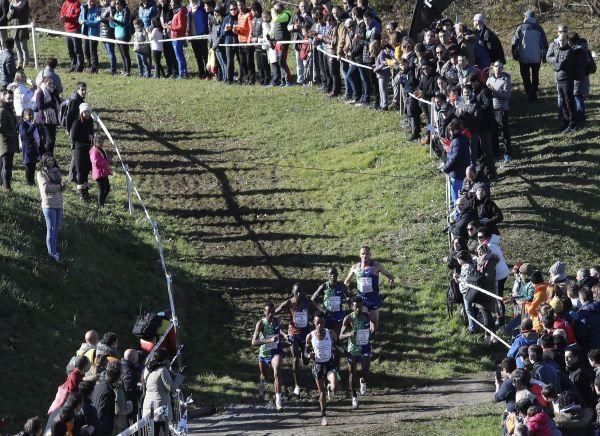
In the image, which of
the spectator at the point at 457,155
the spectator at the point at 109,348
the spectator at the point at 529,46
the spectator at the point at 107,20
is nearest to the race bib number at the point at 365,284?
the spectator at the point at 457,155

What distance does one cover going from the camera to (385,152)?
27.8 meters

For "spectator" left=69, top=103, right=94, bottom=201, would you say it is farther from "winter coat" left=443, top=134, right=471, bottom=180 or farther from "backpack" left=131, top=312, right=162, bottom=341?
"backpack" left=131, top=312, right=162, bottom=341

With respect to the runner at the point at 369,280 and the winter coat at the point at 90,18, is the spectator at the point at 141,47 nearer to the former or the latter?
the winter coat at the point at 90,18

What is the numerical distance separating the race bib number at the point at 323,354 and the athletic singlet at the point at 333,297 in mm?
1461

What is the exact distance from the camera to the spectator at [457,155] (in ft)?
75.9

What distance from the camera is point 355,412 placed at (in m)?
19.7

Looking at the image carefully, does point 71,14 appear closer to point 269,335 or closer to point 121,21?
point 121,21

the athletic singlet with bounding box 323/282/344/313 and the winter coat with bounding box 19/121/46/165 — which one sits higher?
the winter coat with bounding box 19/121/46/165

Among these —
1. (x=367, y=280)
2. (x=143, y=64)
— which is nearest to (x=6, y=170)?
(x=367, y=280)

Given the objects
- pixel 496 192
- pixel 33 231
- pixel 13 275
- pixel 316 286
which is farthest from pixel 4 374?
pixel 496 192

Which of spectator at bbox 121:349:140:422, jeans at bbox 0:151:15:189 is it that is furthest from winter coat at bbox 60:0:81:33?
spectator at bbox 121:349:140:422

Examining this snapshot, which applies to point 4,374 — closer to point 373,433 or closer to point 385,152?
point 373,433

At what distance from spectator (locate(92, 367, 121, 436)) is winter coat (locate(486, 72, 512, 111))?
42.3 feet

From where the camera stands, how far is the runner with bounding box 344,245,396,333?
21609mm
